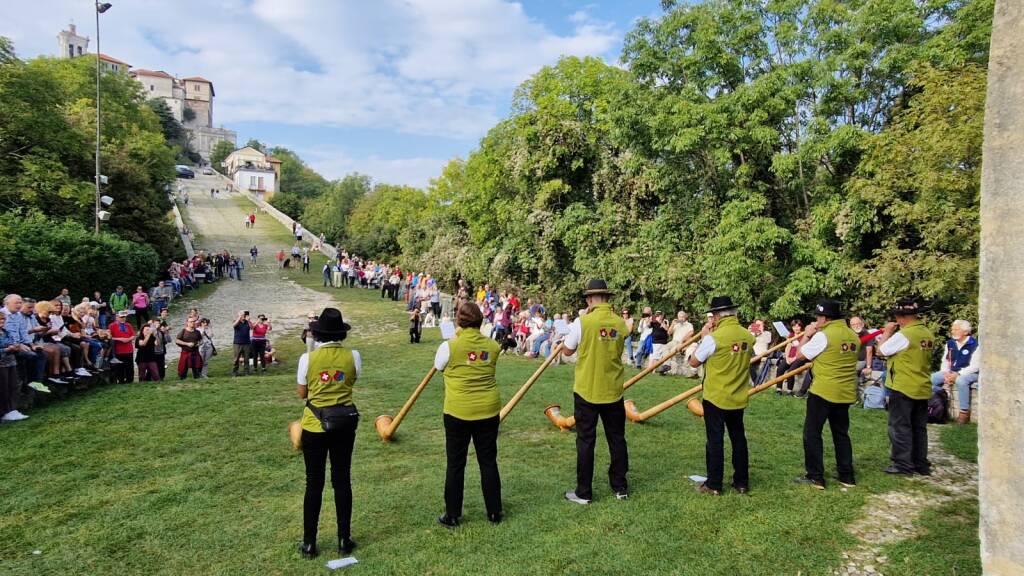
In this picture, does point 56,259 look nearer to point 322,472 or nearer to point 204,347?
point 204,347

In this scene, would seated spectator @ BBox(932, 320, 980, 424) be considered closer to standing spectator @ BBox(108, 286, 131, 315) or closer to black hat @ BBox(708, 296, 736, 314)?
black hat @ BBox(708, 296, 736, 314)

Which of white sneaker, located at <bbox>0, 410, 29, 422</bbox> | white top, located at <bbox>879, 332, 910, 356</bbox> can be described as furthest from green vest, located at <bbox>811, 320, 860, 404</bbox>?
white sneaker, located at <bbox>0, 410, 29, 422</bbox>

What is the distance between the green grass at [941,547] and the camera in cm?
487

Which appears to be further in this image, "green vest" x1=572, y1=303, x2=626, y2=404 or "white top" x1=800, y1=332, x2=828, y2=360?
"white top" x1=800, y1=332, x2=828, y2=360

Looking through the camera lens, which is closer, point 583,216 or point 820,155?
point 820,155

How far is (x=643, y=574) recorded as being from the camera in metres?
4.81

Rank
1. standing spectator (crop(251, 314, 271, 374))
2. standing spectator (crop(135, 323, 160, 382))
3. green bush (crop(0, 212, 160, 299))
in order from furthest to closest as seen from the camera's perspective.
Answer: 1. green bush (crop(0, 212, 160, 299))
2. standing spectator (crop(251, 314, 271, 374))
3. standing spectator (crop(135, 323, 160, 382))

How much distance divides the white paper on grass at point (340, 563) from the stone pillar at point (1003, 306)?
173 inches

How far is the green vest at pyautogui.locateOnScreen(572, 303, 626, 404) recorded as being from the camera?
611 centimetres

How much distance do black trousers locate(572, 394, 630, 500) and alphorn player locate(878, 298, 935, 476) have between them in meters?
3.29

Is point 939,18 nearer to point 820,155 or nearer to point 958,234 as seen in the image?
point 820,155

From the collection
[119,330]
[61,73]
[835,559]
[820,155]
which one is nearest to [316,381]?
[835,559]

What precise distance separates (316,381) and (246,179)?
122069 millimetres

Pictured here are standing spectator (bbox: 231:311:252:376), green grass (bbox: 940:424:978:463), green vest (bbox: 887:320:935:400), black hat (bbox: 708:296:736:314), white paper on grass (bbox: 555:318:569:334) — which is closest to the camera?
black hat (bbox: 708:296:736:314)
